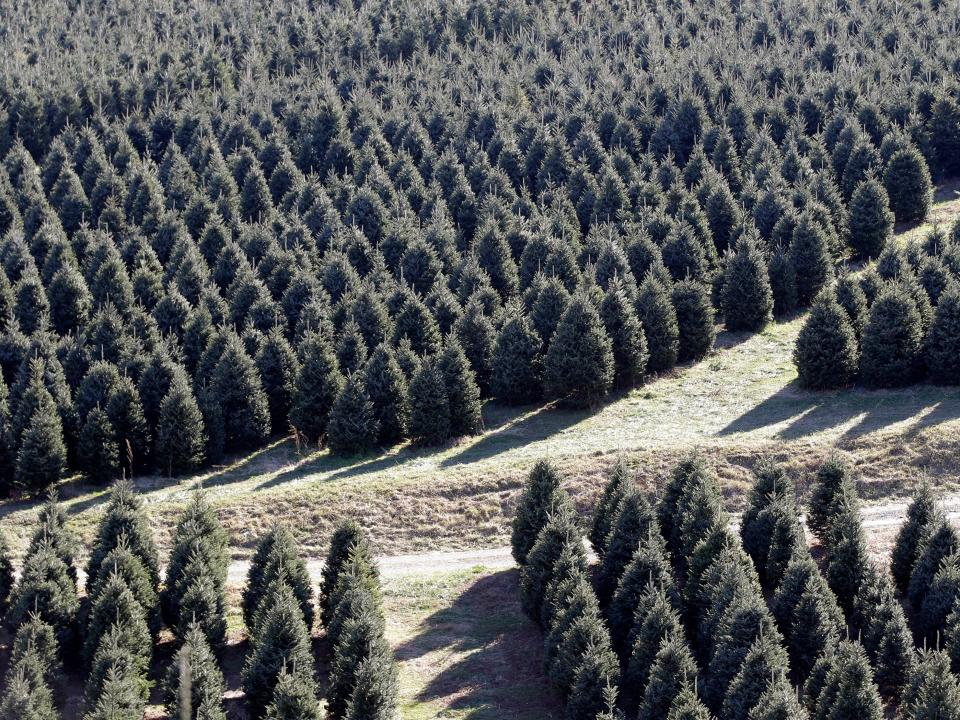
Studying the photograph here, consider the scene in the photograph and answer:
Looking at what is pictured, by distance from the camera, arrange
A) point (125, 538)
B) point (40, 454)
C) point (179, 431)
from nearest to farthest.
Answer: point (125, 538)
point (40, 454)
point (179, 431)

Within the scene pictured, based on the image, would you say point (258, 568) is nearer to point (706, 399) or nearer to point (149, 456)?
point (149, 456)

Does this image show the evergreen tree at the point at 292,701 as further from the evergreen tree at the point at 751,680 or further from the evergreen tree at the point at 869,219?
the evergreen tree at the point at 869,219

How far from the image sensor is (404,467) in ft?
101

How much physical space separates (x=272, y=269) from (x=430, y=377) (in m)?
10.5

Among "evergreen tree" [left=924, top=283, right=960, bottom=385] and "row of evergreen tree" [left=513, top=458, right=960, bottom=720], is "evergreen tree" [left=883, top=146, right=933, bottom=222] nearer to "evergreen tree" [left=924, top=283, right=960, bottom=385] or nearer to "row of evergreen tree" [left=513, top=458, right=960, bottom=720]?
"evergreen tree" [left=924, top=283, right=960, bottom=385]

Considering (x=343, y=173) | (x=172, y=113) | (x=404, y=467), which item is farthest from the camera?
(x=172, y=113)

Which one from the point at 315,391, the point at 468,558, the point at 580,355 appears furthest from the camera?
the point at 580,355

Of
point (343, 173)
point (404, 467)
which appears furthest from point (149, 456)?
point (343, 173)

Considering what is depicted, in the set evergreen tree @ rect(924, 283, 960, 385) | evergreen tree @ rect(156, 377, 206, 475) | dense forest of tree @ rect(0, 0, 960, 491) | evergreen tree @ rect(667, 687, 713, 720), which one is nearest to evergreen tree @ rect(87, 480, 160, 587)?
evergreen tree @ rect(156, 377, 206, 475)

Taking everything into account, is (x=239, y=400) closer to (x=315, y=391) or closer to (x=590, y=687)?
(x=315, y=391)

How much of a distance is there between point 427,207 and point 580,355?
14.6 metres

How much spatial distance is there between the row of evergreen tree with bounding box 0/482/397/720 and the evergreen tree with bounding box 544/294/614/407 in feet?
32.9

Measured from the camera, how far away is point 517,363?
1339 inches

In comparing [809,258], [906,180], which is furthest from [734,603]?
[906,180]
